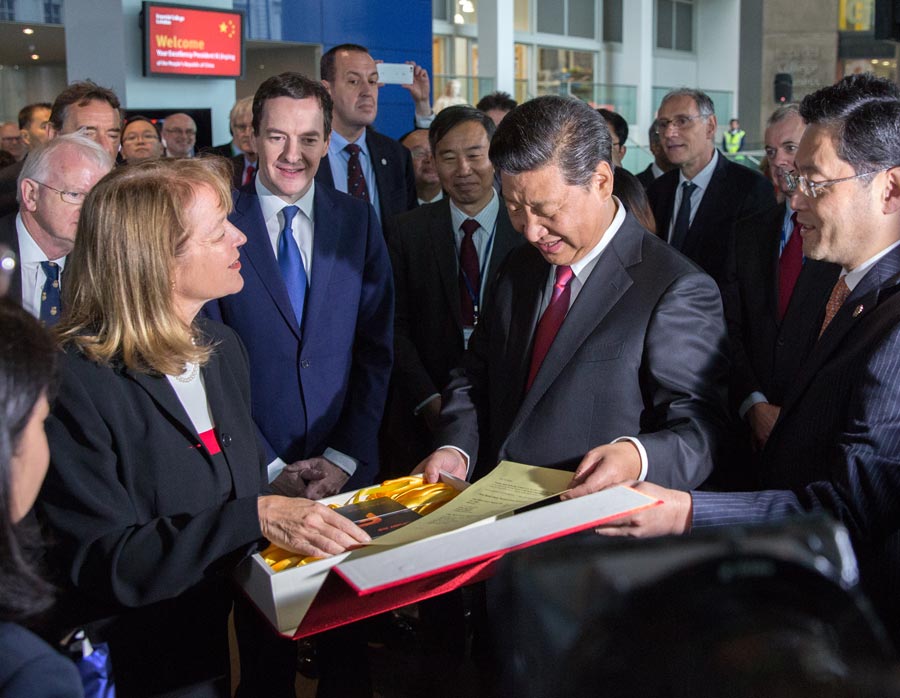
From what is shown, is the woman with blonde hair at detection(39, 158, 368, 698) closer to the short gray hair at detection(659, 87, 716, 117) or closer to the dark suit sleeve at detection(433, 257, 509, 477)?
the dark suit sleeve at detection(433, 257, 509, 477)

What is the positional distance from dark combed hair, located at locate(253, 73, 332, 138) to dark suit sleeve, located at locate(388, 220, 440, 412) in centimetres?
61

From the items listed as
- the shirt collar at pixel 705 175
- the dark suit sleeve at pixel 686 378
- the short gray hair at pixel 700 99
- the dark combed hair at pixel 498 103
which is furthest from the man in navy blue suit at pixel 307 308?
the dark combed hair at pixel 498 103

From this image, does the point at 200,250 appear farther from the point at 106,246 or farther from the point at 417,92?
the point at 417,92

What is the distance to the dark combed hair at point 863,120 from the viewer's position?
1888mm

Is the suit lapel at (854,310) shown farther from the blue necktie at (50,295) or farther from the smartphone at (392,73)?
the smartphone at (392,73)

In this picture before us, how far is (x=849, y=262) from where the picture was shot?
1.94 metres

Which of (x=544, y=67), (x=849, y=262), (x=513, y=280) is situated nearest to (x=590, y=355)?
(x=513, y=280)

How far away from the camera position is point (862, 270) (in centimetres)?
192

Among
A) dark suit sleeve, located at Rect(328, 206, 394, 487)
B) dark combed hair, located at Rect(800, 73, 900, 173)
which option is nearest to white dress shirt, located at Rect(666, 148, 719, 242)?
dark suit sleeve, located at Rect(328, 206, 394, 487)

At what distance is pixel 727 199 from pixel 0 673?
13.6 feet

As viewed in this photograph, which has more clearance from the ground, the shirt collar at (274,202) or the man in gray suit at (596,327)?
the shirt collar at (274,202)

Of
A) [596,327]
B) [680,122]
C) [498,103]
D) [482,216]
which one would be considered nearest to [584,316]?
[596,327]

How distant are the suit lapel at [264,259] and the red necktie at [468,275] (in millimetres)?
830

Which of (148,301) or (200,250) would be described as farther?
(200,250)
